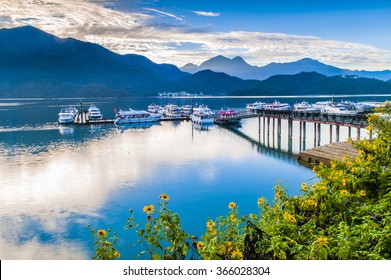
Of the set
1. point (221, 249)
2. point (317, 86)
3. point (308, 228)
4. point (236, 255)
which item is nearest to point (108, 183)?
point (308, 228)

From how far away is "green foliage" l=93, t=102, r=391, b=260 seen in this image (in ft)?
9.55

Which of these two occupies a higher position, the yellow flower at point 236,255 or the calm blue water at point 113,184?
the yellow flower at point 236,255

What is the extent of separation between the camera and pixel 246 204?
14.5m

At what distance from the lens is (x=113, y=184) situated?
18.0 metres

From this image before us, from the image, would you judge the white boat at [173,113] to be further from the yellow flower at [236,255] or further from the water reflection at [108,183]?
the yellow flower at [236,255]

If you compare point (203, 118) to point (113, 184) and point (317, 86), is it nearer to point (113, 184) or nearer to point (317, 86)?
point (113, 184)

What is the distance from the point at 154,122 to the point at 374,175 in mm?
51293

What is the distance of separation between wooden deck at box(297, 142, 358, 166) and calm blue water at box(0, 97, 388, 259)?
33.0 inches

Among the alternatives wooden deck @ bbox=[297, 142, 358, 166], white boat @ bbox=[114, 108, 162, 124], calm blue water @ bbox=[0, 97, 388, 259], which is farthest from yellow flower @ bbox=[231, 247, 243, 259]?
white boat @ bbox=[114, 108, 162, 124]

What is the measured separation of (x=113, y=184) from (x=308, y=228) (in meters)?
15.3

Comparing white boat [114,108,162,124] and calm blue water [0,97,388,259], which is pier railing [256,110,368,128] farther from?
white boat [114,108,162,124]

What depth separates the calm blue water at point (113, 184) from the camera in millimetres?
11734

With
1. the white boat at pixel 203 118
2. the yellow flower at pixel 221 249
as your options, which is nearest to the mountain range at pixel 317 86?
the white boat at pixel 203 118

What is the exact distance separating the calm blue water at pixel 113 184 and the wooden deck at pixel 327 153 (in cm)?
84
